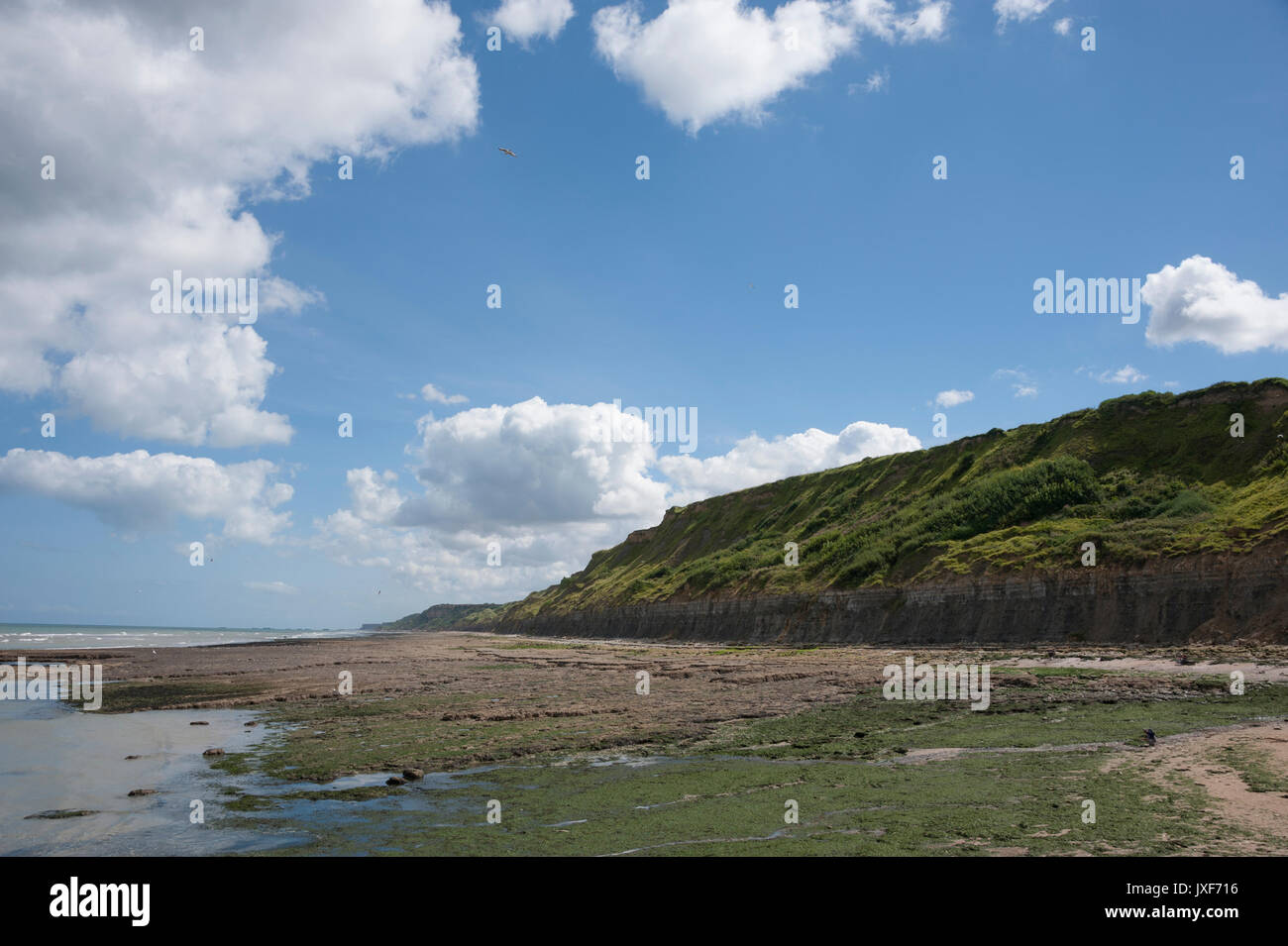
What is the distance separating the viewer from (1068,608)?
43.4m

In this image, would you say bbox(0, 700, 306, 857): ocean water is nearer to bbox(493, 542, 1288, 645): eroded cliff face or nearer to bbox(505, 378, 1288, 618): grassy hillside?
bbox(493, 542, 1288, 645): eroded cliff face

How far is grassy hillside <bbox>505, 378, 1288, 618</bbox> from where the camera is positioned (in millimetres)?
45469

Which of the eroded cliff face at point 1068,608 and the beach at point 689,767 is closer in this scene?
the beach at point 689,767

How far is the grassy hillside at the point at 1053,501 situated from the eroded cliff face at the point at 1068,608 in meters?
1.38

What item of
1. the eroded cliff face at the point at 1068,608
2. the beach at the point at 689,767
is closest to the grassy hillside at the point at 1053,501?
the eroded cliff face at the point at 1068,608

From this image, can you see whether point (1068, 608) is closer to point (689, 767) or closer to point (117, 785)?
point (689, 767)

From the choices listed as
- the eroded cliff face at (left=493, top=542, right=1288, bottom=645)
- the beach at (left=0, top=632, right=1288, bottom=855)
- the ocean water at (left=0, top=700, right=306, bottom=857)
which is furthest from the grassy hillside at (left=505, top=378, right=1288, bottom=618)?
the ocean water at (left=0, top=700, right=306, bottom=857)

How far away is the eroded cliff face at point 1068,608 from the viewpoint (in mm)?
35250

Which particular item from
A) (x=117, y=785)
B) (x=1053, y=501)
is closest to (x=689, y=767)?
(x=117, y=785)

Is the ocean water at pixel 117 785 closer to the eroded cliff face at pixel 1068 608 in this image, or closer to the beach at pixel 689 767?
the beach at pixel 689 767

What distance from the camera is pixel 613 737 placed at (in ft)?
64.4

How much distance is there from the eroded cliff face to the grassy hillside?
4.52ft
